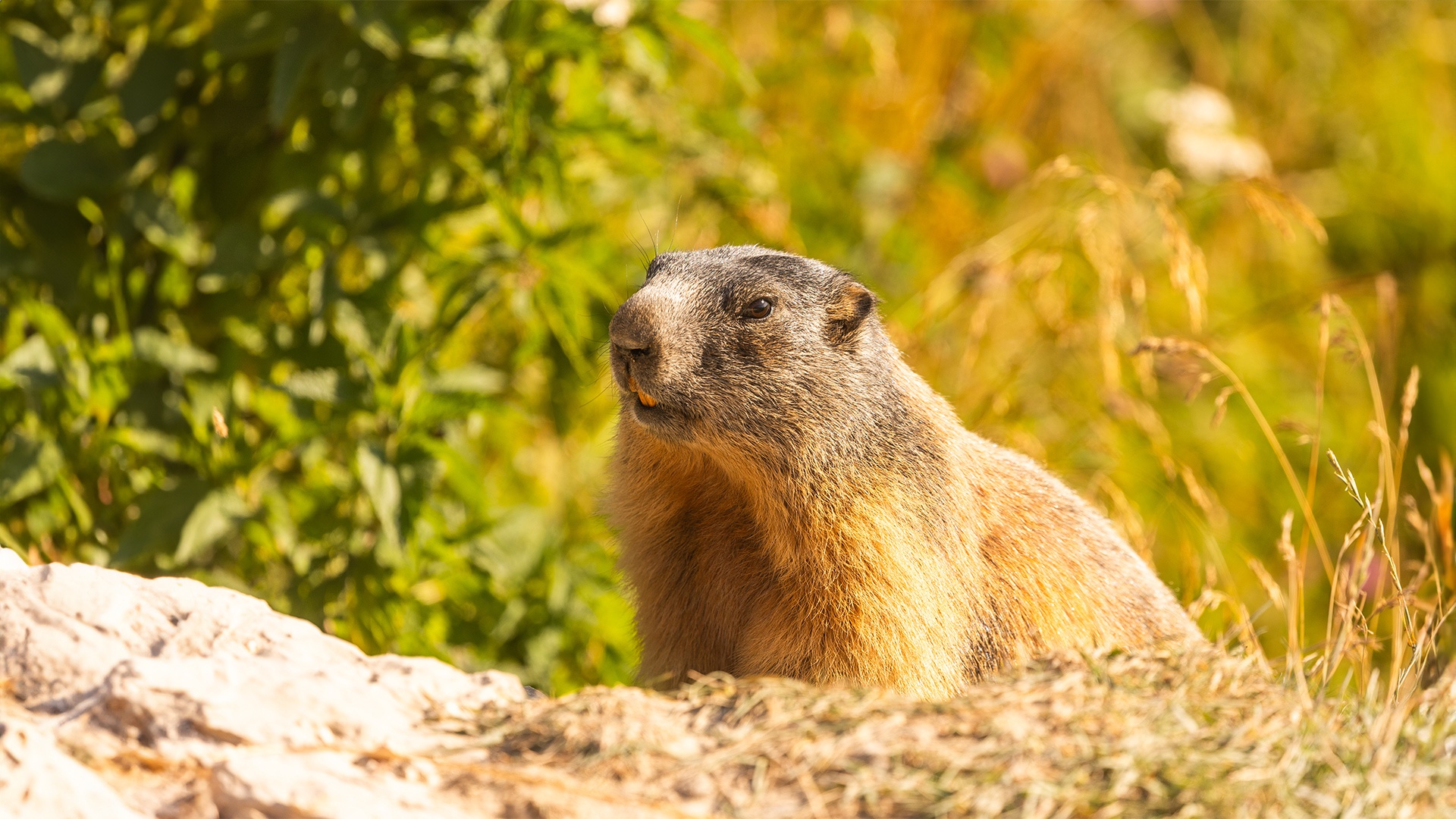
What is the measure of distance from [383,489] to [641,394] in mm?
1201

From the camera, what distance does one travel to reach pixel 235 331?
4.84 meters

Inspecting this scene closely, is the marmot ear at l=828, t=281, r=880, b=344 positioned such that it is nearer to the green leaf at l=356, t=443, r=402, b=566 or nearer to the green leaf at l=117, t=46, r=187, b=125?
the green leaf at l=356, t=443, r=402, b=566

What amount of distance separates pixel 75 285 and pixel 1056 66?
7701 mm

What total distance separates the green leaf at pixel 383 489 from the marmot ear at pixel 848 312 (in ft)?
5.12

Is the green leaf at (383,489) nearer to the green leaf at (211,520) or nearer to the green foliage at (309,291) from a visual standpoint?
the green foliage at (309,291)

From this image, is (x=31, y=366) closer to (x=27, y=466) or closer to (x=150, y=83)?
(x=27, y=466)

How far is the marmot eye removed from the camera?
3.65 meters

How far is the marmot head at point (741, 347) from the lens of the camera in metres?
3.45

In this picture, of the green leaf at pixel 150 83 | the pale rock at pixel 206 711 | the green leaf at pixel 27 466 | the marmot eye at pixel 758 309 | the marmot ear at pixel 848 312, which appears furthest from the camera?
the green leaf at pixel 150 83

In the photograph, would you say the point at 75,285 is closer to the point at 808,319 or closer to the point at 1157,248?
the point at 808,319

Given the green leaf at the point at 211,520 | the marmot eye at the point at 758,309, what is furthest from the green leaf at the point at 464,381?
the marmot eye at the point at 758,309

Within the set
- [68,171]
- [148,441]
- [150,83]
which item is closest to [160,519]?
[148,441]

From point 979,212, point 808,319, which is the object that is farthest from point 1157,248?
point 808,319

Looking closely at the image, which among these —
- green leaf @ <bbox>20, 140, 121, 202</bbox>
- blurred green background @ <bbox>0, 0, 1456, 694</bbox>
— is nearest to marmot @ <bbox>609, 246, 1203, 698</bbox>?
blurred green background @ <bbox>0, 0, 1456, 694</bbox>
